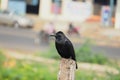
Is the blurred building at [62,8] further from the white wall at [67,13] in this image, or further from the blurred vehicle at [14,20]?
the blurred vehicle at [14,20]

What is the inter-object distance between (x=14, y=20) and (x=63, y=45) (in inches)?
1179

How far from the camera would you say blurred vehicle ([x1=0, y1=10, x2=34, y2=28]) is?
34366mm

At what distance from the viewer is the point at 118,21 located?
3566 centimetres

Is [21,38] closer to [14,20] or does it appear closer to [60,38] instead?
[14,20]

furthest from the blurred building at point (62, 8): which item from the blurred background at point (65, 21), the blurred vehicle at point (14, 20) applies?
the blurred vehicle at point (14, 20)

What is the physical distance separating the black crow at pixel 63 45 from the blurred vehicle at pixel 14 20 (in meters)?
28.9

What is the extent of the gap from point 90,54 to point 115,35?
15.6 metres

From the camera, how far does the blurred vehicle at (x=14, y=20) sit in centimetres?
3437

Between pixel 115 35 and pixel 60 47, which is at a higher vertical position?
pixel 60 47

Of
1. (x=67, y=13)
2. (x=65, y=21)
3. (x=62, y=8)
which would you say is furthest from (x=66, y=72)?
(x=62, y=8)

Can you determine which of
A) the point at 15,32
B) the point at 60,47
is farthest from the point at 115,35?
the point at 60,47

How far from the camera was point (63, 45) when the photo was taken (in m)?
5.17

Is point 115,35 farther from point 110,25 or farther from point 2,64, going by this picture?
point 2,64

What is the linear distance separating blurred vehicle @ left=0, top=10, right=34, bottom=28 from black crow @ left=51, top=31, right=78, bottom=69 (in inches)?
1137
